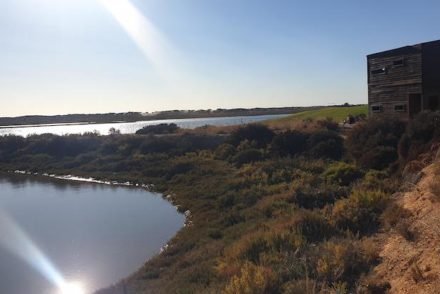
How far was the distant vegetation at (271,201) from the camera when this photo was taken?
8.48 m

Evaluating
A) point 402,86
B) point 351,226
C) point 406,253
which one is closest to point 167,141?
point 402,86

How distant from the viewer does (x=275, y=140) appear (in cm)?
3278

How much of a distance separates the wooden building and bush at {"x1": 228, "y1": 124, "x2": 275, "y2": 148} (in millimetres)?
7831

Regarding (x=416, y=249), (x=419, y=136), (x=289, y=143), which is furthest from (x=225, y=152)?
(x=416, y=249)

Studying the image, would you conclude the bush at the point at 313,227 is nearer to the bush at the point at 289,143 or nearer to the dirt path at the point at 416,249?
the dirt path at the point at 416,249

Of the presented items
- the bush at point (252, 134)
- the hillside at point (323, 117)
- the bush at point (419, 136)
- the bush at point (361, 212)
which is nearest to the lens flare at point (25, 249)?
the bush at point (361, 212)

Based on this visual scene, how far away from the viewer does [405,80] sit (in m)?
29.4

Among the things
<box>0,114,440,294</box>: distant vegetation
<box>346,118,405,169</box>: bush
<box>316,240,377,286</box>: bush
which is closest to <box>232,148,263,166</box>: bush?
<box>0,114,440,294</box>: distant vegetation

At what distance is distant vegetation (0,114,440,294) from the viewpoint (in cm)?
848

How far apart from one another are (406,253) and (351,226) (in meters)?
2.92

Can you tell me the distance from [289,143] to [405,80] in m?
7.98

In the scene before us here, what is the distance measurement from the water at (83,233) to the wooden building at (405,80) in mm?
15294

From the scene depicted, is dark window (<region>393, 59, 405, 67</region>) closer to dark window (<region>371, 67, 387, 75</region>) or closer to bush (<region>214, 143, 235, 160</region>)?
dark window (<region>371, 67, 387, 75</region>)

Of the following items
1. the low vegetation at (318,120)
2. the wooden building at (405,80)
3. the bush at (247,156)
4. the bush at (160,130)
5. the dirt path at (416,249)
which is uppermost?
the wooden building at (405,80)
